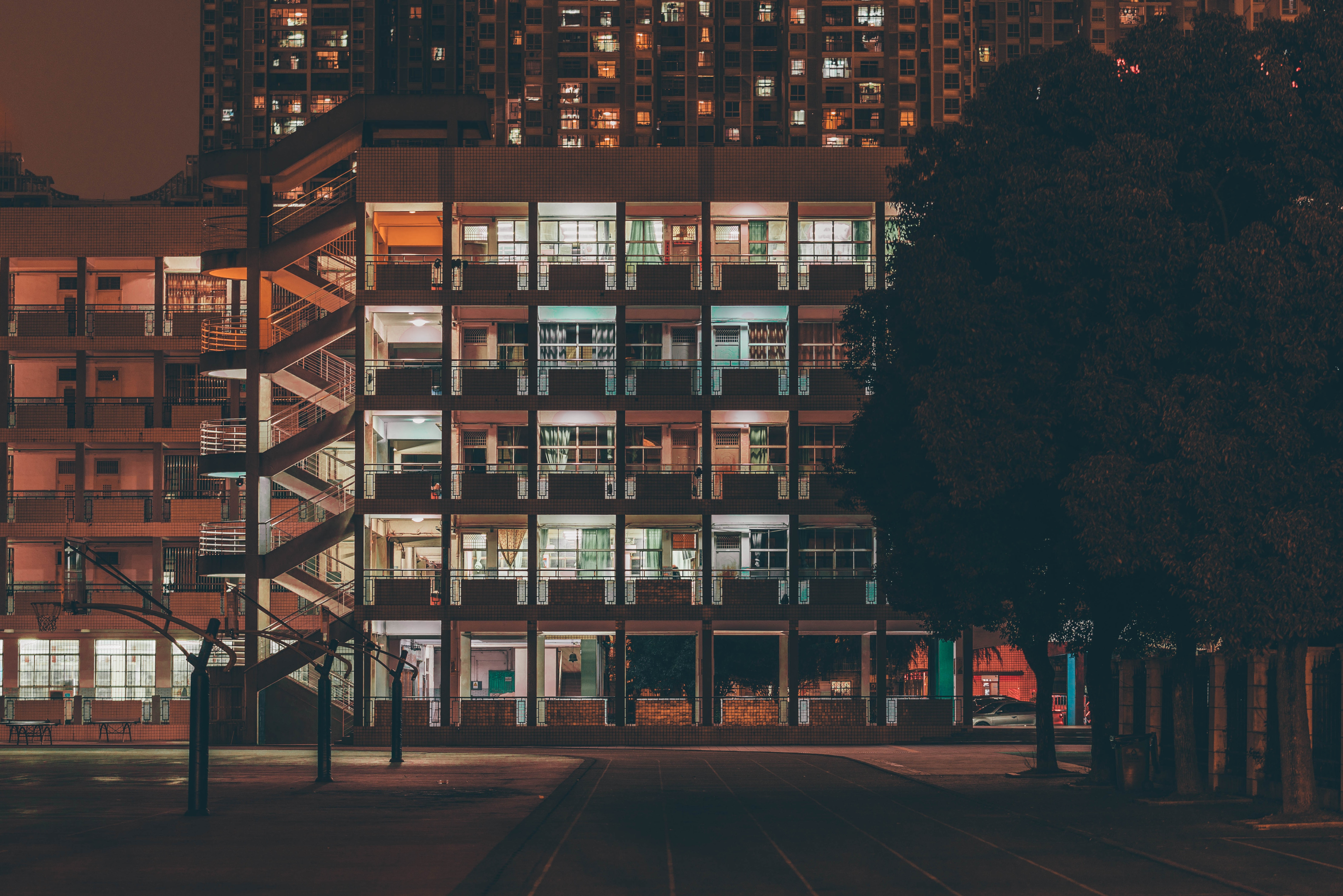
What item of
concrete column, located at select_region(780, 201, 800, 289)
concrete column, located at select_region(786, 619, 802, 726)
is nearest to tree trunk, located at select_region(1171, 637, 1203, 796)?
concrete column, located at select_region(786, 619, 802, 726)

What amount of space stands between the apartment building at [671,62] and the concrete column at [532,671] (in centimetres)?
9856

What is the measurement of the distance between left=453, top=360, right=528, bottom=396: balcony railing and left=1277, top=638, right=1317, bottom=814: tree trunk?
114 feet

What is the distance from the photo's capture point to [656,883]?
17016 millimetres

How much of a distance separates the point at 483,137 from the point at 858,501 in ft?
88.4

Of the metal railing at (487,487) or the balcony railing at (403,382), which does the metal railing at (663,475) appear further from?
the balcony railing at (403,382)

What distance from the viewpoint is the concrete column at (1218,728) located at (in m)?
27.6

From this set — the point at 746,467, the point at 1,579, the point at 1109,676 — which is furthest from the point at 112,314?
the point at 1109,676

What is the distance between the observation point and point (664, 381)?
5453cm

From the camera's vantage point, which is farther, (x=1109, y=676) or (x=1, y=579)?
(x=1, y=579)

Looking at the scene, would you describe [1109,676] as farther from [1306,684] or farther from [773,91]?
[773,91]

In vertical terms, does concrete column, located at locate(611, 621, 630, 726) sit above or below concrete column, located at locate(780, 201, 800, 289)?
below

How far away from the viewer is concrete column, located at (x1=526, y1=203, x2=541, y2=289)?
5512 centimetres

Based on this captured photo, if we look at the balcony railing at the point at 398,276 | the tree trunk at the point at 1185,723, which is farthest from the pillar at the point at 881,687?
the tree trunk at the point at 1185,723

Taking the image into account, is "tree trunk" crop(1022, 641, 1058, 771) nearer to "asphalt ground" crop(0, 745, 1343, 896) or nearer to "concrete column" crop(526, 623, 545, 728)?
"asphalt ground" crop(0, 745, 1343, 896)
